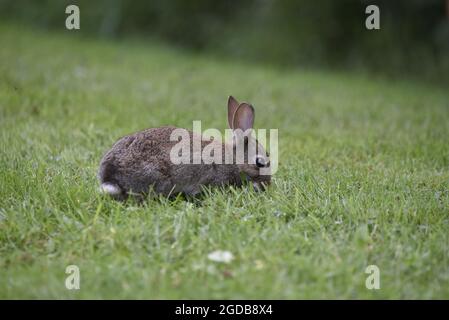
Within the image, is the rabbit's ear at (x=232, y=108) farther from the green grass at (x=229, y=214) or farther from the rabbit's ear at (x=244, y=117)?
the green grass at (x=229, y=214)

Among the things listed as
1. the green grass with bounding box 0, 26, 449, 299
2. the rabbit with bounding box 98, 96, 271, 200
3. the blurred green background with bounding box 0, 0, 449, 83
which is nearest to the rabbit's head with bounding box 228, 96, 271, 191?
the rabbit with bounding box 98, 96, 271, 200

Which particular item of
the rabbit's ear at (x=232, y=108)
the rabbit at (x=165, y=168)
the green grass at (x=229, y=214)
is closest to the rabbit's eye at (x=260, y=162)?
the rabbit at (x=165, y=168)

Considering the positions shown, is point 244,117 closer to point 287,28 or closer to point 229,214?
point 229,214

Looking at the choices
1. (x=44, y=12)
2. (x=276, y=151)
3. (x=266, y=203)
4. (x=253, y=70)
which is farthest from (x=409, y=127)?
(x=44, y=12)

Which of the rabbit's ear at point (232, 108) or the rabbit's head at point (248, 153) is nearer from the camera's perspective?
the rabbit's head at point (248, 153)

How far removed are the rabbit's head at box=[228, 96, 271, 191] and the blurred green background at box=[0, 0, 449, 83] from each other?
24.2 feet

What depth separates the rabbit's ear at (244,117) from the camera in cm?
425

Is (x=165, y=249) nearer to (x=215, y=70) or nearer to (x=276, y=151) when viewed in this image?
(x=276, y=151)

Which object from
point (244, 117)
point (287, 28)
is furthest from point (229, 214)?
point (287, 28)

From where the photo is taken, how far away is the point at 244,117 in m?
4.30

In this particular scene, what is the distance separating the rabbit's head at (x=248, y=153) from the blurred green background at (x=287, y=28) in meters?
7.37

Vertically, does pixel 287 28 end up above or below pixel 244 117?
above

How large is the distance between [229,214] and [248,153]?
68 cm

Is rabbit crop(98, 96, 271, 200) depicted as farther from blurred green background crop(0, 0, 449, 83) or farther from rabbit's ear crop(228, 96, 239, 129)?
blurred green background crop(0, 0, 449, 83)
